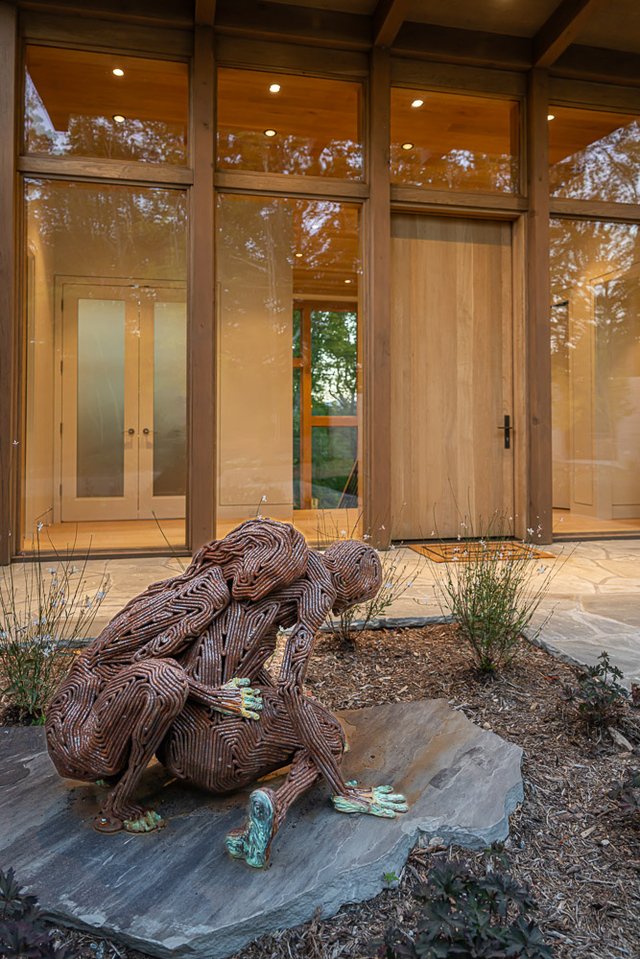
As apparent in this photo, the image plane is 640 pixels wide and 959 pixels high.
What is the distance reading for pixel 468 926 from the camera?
123cm

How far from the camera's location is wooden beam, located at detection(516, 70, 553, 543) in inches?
258

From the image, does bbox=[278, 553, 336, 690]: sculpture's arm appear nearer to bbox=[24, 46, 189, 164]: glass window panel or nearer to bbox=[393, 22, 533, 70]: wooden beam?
bbox=[24, 46, 189, 164]: glass window panel

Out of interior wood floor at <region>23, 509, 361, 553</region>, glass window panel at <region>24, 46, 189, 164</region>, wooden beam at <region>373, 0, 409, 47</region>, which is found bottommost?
interior wood floor at <region>23, 509, 361, 553</region>

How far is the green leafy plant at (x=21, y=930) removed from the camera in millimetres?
1142

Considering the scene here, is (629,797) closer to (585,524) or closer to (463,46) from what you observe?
(585,524)

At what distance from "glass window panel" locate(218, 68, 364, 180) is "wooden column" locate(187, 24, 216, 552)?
0.78 ft

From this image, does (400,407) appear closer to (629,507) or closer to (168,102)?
(629,507)

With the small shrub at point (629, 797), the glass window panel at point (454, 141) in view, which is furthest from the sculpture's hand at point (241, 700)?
the glass window panel at point (454, 141)

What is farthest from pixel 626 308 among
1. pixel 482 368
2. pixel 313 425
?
pixel 313 425

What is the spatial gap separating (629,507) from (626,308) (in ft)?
7.08

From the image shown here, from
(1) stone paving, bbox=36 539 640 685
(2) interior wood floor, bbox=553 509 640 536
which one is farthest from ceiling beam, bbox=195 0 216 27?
(2) interior wood floor, bbox=553 509 640 536

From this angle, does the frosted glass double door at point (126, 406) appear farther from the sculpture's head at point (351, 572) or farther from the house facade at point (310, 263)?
the sculpture's head at point (351, 572)

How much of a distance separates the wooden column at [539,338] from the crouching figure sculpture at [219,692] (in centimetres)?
524

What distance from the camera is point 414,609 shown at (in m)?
3.90
